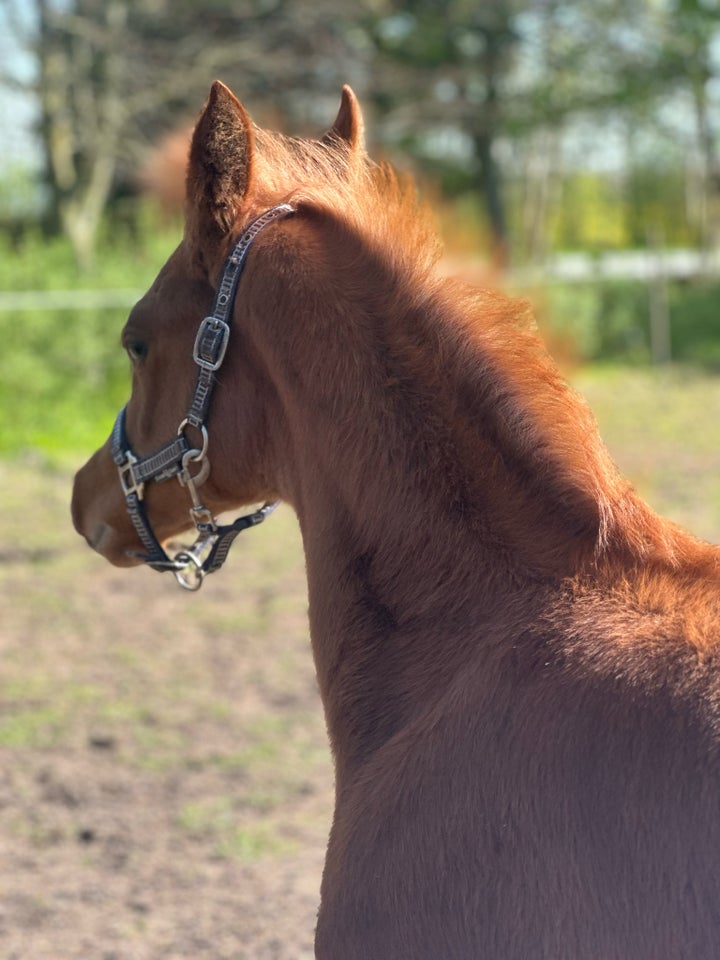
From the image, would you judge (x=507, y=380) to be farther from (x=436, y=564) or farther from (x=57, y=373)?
(x=57, y=373)

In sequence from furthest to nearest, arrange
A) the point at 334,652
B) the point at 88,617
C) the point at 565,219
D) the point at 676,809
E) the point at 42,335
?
the point at 565,219, the point at 42,335, the point at 88,617, the point at 334,652, the point at 676,809

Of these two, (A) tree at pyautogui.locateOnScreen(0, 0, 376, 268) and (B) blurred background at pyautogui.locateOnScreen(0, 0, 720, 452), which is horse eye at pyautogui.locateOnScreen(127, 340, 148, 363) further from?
(A) tree at pyautogui.locateOnScreen(0, 0, 376, 268)

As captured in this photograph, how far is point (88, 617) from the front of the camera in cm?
659

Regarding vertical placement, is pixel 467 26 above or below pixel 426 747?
above

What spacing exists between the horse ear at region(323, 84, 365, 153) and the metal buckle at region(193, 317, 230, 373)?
0.58 m

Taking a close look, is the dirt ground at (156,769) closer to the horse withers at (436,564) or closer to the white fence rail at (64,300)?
the horse withers at (436,564)

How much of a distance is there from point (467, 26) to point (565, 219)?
1537 cm

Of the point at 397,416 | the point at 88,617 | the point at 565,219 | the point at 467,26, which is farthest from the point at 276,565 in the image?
the point at 565,219

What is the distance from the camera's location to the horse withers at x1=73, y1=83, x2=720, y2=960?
1697 mm

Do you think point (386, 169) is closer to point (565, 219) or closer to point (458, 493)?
point (458, 493)

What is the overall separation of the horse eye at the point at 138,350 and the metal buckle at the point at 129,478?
235 millimetres

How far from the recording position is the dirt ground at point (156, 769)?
12.1 feet

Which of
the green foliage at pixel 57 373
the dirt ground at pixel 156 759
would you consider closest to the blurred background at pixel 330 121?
the green foliage at pixel 57 373

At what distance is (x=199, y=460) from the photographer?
2.41 metres
